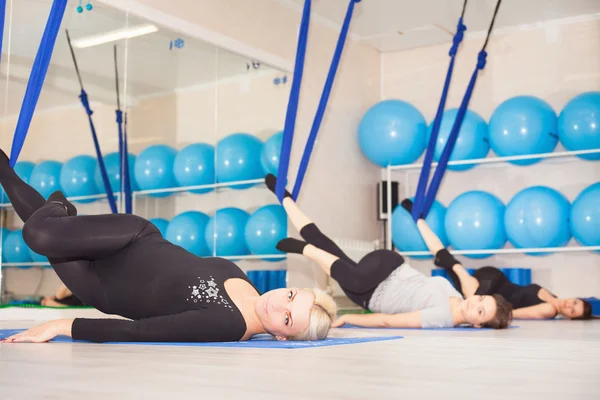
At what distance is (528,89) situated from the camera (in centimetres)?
685

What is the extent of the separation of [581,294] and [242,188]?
3.09 metres

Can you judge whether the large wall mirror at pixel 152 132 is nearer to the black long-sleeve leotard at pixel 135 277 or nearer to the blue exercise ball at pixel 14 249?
the blue exercise ball at pixel 14 249

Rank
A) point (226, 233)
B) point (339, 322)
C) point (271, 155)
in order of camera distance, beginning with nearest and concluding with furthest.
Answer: point (339, 322) < point (226, 233) < point (271, 155)

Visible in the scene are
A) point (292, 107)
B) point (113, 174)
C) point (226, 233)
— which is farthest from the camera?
point (226, 233)

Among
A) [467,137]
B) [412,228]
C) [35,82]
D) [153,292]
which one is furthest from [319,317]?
[467,137]

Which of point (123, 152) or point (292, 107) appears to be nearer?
point (292, 107)

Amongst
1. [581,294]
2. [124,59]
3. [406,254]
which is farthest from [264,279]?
[581,294]

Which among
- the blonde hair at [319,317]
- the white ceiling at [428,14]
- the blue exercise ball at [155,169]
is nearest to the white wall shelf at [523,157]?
the white ceiling at [428,14]

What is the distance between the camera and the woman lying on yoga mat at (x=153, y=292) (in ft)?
8.67

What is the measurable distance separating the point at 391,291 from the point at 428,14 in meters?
3.18

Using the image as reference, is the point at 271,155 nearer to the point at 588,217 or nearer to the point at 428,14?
the point at 428,14

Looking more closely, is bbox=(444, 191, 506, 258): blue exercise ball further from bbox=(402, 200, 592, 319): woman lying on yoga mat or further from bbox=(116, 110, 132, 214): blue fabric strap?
bbox=(116, 110, 132, 214): blue fabric strap

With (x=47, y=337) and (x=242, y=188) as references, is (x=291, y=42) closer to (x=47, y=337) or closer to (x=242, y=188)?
(x=242, y=188)

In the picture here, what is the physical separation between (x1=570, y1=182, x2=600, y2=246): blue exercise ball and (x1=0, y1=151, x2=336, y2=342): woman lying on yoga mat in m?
3.31
